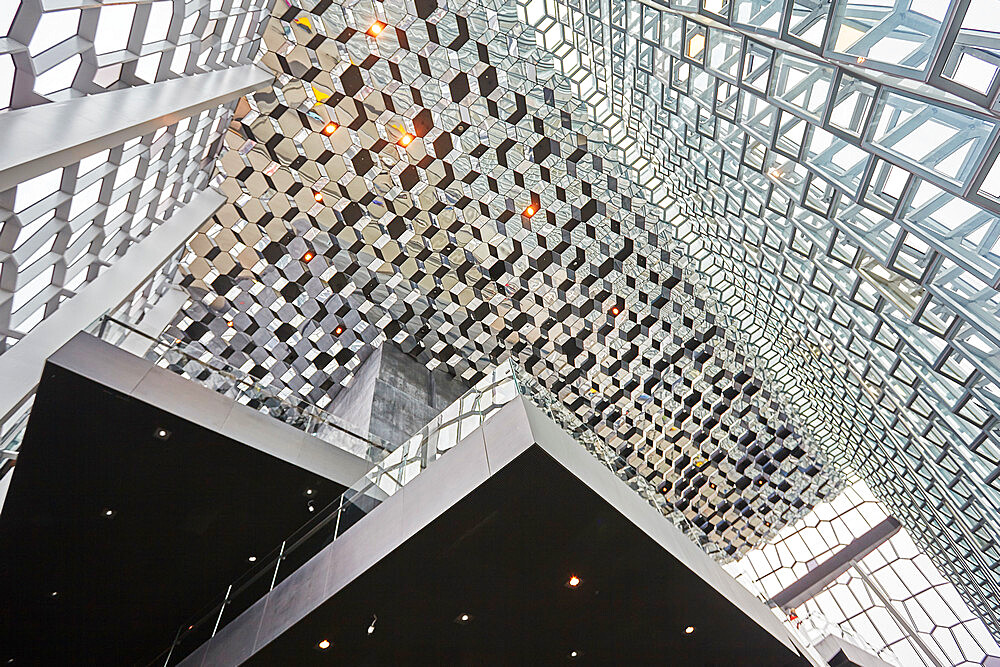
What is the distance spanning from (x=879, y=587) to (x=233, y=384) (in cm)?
3584

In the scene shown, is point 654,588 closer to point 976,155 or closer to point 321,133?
point 976,155

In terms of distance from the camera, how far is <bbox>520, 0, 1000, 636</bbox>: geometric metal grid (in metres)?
6.72

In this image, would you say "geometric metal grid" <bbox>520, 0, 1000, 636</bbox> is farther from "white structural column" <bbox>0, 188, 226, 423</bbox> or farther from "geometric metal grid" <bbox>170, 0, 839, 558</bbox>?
"white structural column" <bbox>0, 188, 226, 423</bbox>

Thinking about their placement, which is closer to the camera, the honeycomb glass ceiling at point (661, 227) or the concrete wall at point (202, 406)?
the honeycomb glass ceiling at point (661, 227)

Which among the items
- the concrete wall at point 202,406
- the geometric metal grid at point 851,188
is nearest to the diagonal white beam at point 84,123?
the concrete wall at point 202,406

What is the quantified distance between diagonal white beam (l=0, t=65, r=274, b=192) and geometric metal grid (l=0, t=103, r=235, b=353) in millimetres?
1190

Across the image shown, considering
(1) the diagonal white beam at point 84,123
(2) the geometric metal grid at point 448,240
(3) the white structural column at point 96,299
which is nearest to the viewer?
(1) the diagonal white beam at point 84,123

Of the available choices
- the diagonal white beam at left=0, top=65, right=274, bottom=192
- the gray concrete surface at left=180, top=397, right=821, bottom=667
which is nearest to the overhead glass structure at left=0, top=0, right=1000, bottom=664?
the diagonal white beam at left=0, top=65, right=274, bottom=192

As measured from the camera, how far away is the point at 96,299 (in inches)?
508

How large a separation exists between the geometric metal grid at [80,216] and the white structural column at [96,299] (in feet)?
0.78

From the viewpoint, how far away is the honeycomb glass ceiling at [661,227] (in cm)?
828

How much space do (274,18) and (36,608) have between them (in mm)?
13983

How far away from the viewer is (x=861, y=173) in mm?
9297

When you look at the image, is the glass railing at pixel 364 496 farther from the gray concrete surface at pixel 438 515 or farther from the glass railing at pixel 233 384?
the glass railing at pixel 233 384
